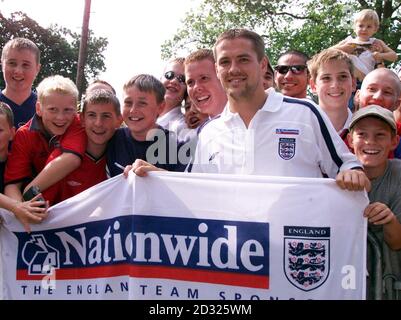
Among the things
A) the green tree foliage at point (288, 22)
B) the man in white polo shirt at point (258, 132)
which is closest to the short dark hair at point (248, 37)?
the man in white polo shirt at point (258, 132)

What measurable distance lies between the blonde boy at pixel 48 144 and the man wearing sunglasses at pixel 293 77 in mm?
2231

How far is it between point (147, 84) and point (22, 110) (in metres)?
1.90

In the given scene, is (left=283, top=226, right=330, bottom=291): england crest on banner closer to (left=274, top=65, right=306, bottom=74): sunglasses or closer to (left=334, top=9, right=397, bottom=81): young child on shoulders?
(left=274, top=65, right=306, bottom=74): sunglasses

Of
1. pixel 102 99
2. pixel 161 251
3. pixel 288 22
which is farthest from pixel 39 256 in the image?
pixel 288 22

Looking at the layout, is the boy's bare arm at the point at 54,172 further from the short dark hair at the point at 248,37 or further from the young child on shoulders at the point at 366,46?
the young child on shoulders at the point at 366,46

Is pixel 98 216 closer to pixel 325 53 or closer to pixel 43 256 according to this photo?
pixel 43 256

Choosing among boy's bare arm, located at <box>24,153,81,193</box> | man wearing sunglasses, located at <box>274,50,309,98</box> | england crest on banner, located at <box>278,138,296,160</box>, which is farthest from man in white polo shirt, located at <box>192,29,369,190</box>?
man wearing sunglasses, located at <box>274,50,309,98</box>

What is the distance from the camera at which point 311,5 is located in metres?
23.5

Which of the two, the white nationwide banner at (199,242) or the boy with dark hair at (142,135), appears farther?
the boy with dark hair at (142,135)

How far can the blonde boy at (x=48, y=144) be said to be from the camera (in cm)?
388

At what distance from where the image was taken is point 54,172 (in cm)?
385

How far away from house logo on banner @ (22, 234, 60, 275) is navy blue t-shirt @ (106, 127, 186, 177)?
0.72 meters

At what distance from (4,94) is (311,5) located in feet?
66.8

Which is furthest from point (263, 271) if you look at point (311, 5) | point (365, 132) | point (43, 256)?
point (311, 5)
